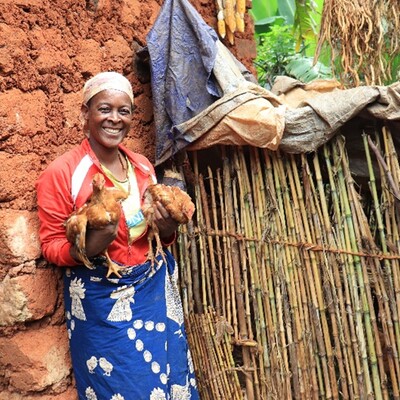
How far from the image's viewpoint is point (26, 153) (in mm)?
2645

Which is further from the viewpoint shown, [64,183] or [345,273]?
[345,273]

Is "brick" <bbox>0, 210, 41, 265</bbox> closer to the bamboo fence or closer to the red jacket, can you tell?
the red jacket

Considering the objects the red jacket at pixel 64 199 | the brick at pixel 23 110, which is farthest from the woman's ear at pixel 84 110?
the brick at pixel 23 110

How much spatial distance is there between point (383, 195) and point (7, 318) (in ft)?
5.77

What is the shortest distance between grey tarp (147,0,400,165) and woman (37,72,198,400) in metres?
0.55

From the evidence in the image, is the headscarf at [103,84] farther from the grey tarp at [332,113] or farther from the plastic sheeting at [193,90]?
the grey tarp at [332,113]

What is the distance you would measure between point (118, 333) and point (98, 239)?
449 mm

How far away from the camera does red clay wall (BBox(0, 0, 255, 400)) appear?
2555 millimetres

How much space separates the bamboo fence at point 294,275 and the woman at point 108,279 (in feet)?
2.03

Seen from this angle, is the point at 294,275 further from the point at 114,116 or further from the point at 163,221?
the point at 114,116

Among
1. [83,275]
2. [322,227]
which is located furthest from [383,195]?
[83,275]

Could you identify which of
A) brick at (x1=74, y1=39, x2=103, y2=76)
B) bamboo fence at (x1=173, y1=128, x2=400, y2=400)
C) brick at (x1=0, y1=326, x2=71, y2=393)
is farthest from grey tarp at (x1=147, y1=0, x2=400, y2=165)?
brick at (x1=0, y1=326, x2=71, y2=393)

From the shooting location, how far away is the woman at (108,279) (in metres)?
2.43

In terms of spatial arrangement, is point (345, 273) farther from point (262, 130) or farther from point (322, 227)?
point (262, 130)
